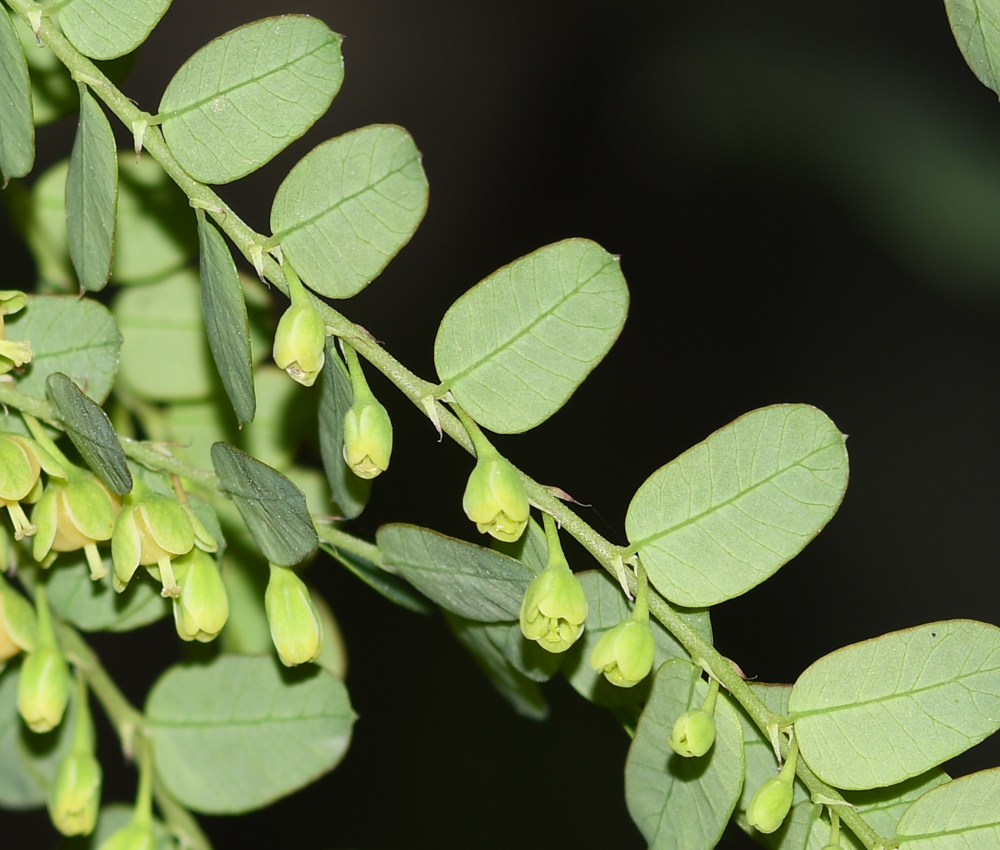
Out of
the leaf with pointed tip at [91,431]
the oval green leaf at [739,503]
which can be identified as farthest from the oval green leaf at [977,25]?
the leaf with pointed tip at [91,431]

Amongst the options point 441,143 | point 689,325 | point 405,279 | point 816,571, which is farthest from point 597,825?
point 441,143

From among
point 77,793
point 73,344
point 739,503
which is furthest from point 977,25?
point 77,793

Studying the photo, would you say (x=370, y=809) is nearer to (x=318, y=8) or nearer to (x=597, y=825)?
(x=597, y=825)

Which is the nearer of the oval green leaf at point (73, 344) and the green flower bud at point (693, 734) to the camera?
the green flower bud at point (693, 734)

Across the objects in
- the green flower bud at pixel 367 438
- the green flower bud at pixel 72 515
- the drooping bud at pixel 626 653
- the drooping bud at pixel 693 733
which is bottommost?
the green flower bud at pixel 72 515

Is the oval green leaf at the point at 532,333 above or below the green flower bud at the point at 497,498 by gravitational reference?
above

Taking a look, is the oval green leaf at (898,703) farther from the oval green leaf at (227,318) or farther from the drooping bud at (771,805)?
the oval green leaf at (227,318)

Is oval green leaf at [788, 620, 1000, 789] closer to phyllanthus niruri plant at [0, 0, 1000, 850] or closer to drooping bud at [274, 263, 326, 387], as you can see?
phyllanthus niruri plant at [0, 0, 1000, 850]
